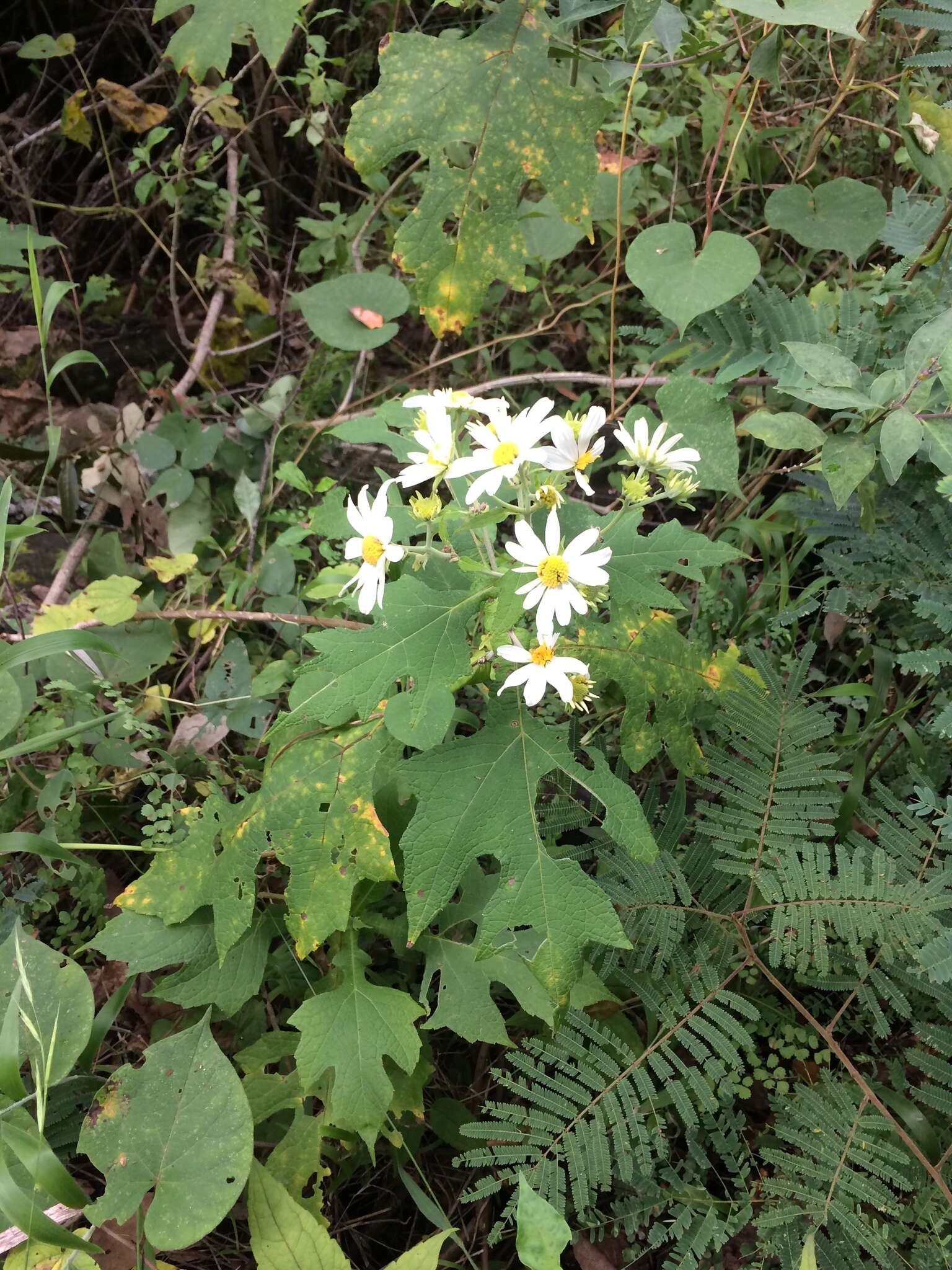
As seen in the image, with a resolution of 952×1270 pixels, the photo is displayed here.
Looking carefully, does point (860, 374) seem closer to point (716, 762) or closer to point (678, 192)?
point (716, 762)

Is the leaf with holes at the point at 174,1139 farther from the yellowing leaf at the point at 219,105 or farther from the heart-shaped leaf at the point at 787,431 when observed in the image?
the yellowing leaf at the point at 219,105

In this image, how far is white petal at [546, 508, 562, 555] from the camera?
1.30 metres

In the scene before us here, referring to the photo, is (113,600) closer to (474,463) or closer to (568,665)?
(474,463)

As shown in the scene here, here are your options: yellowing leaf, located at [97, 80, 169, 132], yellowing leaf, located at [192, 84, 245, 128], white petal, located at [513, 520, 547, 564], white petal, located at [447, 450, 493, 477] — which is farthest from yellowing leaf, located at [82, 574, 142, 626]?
yellowing leaf, located at [97, 80, 169, 132]

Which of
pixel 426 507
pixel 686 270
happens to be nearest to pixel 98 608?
pixel 426 507

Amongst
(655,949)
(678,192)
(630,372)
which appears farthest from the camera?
(678,192)

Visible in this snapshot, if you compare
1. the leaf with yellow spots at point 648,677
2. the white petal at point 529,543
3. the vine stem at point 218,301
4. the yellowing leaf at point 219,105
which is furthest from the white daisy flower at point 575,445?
the yellowing leaf at point 219,105

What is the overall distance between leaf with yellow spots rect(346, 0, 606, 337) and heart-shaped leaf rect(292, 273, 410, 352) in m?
0.85

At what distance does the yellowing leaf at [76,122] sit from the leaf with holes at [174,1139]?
3.19m

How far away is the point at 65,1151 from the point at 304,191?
3.32 m

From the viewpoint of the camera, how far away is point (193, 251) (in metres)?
3.36

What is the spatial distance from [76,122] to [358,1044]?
131 inches

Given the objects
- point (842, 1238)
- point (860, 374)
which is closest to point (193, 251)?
point (860, 374)

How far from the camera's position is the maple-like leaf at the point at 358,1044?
1513 mm
